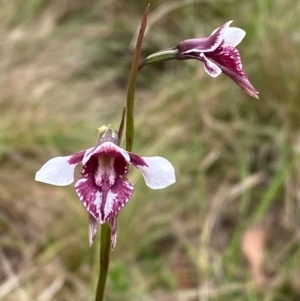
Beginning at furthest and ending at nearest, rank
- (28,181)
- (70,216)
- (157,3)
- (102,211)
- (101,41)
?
(157,3)
(101,41)
(28,181)
(70,216)
(102,211)

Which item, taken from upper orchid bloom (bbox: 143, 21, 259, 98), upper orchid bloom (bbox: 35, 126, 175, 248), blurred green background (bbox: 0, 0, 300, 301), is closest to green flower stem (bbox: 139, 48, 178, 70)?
upper orchid bloom (bbox: 143, 21, 259, 98)

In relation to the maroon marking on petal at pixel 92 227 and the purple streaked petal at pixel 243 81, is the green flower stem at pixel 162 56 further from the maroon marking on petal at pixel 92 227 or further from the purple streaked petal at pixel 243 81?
the maroon marking on petal at pixel 92 227

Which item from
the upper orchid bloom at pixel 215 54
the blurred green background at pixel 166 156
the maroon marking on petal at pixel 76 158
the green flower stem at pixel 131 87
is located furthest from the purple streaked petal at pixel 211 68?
the blurred green background at pixel 166 156

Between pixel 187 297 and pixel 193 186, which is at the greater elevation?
pixel 193 186

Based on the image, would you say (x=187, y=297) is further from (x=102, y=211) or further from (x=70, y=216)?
(x=102, y=211)

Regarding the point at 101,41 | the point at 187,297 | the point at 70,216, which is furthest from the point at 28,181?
the point at 101,41

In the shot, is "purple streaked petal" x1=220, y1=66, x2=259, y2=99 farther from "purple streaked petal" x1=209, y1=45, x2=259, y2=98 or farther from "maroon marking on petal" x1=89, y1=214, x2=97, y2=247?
"maroon marking on petal" x1=89, y1=214, x2=97, y2=247
